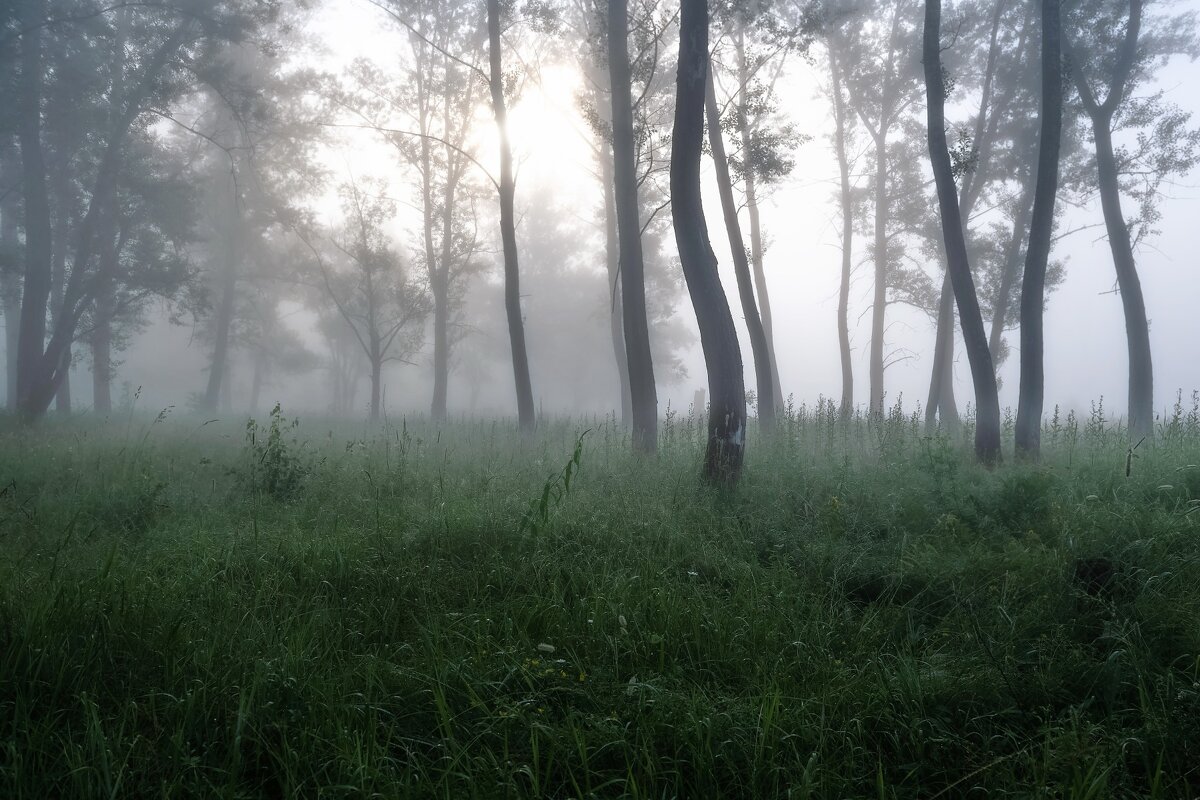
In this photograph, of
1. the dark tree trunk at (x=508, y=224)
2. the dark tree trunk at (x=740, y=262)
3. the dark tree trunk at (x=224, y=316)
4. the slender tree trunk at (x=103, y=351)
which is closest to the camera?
the dark tree trunk at (x=508, y=224)

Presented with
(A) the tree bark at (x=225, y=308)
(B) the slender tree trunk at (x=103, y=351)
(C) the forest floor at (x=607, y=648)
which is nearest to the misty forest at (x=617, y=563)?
(C) the forest floor at (x=607, y=648)

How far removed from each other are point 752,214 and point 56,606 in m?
19.0

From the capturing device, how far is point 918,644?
3.33m

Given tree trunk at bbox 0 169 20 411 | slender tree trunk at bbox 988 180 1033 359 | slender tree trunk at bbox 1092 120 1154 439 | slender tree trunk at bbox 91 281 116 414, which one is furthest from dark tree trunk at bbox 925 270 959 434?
slender tree trunk at bbox 91 281 116 414

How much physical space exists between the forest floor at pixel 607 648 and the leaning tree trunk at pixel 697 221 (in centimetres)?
195

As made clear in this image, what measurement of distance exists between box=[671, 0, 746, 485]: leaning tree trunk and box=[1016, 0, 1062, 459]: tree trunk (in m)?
5.14

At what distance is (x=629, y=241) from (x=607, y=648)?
27.7 feet

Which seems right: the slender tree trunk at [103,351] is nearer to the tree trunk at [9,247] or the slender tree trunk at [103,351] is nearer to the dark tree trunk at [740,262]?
the tree trunk at [9,247]

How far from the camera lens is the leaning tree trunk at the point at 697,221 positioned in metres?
7.02

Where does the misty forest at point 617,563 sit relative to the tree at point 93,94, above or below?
below

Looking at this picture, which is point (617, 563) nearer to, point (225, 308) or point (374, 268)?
point (374, 268)

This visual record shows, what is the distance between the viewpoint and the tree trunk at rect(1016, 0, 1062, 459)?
30.4 feet

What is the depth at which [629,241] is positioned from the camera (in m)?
10.6

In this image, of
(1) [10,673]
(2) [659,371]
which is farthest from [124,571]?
(2) [659,371]
